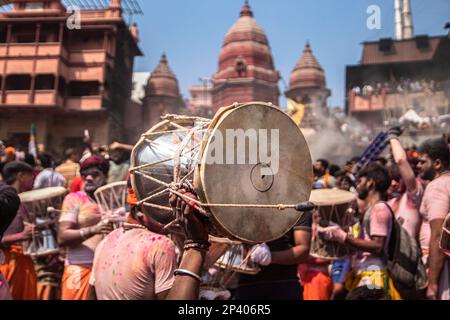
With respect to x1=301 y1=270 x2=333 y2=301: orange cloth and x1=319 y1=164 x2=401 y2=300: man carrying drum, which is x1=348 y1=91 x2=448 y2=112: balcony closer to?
x1=301 y1=270 x2=333 y2=301: orange cloth

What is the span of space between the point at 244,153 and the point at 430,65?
24638mm

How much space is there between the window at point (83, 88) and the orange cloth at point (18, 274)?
12142mm

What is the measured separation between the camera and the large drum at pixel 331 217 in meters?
4.04

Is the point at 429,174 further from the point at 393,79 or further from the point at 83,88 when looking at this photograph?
the point at 393,79

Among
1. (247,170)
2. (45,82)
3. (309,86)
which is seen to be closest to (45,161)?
(247,170)

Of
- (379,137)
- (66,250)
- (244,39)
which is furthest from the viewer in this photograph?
(244,39)

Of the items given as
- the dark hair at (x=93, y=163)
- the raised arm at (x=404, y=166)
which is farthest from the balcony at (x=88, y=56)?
the raised arm at (x=404, y=166)

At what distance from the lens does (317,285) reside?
4.16 metres

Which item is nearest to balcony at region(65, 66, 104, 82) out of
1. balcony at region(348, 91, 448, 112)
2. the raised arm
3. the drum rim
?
the raised arm

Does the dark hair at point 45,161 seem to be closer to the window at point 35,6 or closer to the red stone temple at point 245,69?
the window at point 35,6
